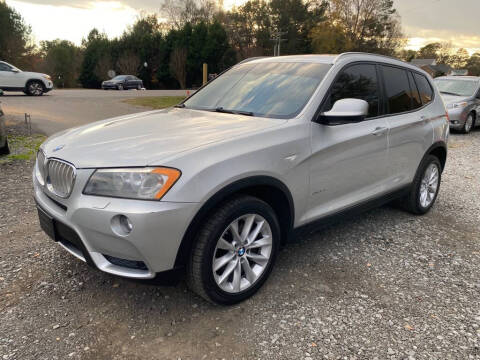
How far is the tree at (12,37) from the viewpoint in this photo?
41.2m

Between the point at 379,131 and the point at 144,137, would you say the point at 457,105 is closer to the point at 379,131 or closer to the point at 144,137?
the point at 379,131

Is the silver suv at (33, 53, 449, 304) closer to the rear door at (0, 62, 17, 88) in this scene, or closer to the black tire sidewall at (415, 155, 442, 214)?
the black tire sidewall at (415, 155, 442, 214)

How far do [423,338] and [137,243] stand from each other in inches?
77.0

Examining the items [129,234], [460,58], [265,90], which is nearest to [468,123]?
[265,90]

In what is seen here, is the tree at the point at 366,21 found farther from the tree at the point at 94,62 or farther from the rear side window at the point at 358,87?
the rear side window at the point at 358,87

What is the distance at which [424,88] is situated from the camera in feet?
14.5

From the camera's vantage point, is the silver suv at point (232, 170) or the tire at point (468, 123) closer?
the silver suv at point (232, 170)

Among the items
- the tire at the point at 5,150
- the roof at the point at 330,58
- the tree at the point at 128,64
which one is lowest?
the tire at the point at 5,150

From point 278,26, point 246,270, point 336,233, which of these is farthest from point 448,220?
point 278,26

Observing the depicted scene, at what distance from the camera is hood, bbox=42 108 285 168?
2340mm

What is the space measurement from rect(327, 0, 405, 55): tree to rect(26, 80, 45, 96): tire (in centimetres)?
4095

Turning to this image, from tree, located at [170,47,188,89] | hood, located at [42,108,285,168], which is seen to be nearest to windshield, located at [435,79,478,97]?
hood, located at [42,108,285,168]

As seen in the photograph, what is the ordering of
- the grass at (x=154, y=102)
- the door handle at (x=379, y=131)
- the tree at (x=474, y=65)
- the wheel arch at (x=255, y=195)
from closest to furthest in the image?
the wheel arch at (x=255, y=195)
the door handle at (x=379, y=131)
the grass at (x=154, y=102)
the tree at (x=474, y=65)

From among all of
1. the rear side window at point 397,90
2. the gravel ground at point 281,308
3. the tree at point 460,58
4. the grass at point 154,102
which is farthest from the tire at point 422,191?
the tree at point 460,58
